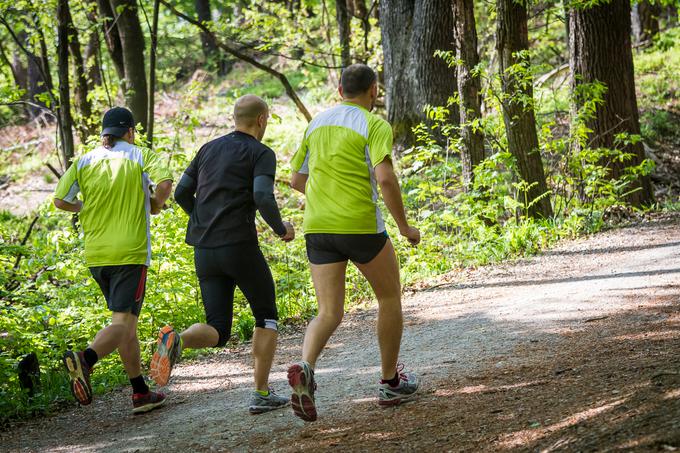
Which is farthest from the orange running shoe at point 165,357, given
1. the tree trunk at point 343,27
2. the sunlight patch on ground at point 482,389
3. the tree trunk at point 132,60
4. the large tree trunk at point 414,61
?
the tree trunk at point 343,27

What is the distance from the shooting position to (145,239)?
5.62 meters

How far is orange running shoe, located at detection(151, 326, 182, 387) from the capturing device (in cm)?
495

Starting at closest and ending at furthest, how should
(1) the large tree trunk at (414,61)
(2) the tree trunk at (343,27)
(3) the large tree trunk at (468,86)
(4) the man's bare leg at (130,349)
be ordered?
(4) the man's bare leg at (130,349), (3) the large tree trunk at (468,86), (1) the large tree trunk at (414,61), (2) the tree trunk at (343,27)

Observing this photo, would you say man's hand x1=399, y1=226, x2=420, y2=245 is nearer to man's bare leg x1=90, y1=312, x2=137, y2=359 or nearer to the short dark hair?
the short dark hair

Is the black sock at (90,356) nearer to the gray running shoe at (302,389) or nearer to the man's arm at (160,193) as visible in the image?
the man's arm at (160,193)

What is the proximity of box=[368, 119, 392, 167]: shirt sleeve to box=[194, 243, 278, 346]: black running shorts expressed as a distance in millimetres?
1123

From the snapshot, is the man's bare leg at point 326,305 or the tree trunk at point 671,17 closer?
the man's bare leg at point 326,305

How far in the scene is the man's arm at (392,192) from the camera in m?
4.57

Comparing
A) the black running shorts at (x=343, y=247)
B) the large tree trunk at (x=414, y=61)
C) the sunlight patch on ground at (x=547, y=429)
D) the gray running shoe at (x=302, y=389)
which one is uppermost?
the large tree trunk at (x=414, y=61)

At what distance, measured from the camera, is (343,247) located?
15.5ft

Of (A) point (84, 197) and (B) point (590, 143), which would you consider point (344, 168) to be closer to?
(A) point (84, 197)

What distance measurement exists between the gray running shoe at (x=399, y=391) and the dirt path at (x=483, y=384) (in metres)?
0.07

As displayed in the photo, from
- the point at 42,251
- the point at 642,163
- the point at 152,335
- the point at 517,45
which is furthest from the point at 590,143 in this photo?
the point at 42,251

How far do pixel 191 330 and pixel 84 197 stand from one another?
133 centimetres
